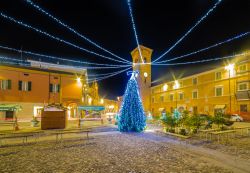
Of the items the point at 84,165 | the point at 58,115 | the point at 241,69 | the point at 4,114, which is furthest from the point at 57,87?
the point at 241,69

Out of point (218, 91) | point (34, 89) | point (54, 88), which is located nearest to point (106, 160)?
point (34, 89)

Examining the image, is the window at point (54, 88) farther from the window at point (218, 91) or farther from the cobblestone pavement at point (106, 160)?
the window at point (218, 91)

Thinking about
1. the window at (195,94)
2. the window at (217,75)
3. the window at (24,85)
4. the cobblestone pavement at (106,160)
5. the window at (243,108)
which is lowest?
the cobblestone pavement at (106,160)

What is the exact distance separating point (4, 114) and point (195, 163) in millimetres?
25576

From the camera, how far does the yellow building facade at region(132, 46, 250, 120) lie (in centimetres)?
2867

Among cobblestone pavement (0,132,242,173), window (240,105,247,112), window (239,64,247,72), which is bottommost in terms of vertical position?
cobblestone pavement (0,132,242,173)

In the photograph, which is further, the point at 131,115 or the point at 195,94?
the point at 195,94

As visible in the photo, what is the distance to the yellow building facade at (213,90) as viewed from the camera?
2867 centimetres

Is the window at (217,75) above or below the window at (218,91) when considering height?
above

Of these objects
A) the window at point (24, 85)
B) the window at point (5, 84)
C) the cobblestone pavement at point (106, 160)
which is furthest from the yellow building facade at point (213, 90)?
the window at point (5, 84)

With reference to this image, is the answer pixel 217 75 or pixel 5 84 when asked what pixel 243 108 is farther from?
pixel 5 84

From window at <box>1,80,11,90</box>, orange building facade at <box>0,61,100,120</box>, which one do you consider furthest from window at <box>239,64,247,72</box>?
window at <box>1,80,11,90</box>

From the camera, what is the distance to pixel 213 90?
34250 mm

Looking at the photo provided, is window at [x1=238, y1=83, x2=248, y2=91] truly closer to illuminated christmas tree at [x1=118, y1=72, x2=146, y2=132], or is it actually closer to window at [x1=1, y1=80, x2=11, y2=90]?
illuminated christmas tree at [x1=118, y1=72, x2=146, y2=132]
